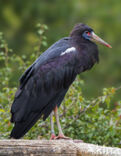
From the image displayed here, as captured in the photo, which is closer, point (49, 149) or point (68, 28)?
point (49, 149)

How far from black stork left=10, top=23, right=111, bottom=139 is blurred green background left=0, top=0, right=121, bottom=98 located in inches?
268

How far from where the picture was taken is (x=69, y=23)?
15.7 meters

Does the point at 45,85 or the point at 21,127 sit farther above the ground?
the point at 45,85

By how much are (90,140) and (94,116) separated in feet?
0.87

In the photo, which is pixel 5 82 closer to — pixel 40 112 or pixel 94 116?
pixel 40 112

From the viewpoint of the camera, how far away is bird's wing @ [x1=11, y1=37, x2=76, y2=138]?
19.4ft

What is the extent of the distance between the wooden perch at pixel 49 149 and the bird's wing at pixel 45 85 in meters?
1.01

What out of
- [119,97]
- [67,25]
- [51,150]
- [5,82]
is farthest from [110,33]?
[51,150]

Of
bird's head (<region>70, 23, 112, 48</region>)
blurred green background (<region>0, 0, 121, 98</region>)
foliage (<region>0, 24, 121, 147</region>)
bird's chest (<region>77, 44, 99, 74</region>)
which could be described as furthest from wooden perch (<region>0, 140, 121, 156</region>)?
blurred green background (<region>0, 0, 121, 98</region>)

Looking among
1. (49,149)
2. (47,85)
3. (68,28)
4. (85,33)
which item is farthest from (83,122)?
(68,28)

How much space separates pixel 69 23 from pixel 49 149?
1121cm

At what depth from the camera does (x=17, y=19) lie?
16875 millimetres

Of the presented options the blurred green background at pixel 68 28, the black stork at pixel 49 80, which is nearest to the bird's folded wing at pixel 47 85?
the black stork at pixel 49 80

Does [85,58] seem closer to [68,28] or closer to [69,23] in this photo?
[68,28]
